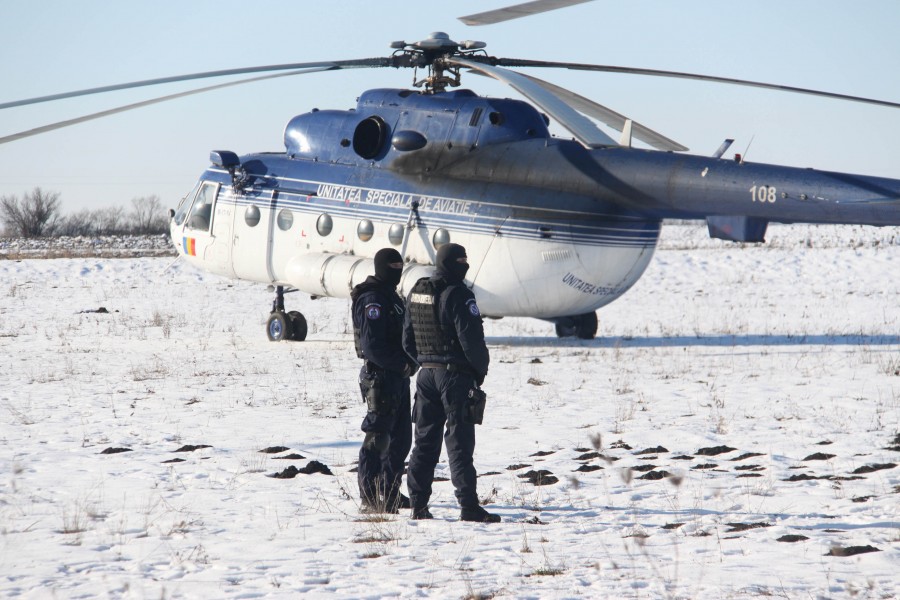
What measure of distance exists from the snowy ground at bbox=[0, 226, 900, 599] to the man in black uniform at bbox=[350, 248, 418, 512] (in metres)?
0.32

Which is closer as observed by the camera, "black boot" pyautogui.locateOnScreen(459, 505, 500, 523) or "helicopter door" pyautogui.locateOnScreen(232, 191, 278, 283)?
"black boot" pyautogui.locateOnScreen(459, 505, 500, 523)

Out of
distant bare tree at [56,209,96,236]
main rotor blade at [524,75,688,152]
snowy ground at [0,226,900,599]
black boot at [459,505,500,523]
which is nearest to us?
snowy ground at [0,226,900,599]

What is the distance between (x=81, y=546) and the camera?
608 cm

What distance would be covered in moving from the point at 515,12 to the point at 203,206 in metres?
8.32

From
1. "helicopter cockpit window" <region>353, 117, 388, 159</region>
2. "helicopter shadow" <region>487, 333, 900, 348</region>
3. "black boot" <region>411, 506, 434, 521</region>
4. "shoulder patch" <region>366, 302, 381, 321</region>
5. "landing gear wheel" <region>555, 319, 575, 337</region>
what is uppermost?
"helicopter cockpit window" <region>353, 117, 388, 159</region>

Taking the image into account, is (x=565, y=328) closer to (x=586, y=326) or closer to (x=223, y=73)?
(x=586, y=326)

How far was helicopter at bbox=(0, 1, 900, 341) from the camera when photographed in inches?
502

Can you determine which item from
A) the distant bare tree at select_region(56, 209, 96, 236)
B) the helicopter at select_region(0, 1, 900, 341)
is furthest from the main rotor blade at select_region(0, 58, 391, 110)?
the distant bare tree at select_region(56, 209, 96, 236)

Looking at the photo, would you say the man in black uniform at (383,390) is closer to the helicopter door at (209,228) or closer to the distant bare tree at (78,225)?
the helicopter door at (209,228)

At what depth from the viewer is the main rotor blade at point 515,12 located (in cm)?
1077

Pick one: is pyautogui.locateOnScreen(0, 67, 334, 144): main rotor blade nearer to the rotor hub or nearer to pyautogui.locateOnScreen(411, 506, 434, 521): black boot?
the rotor hub

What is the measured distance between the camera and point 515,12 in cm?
1150

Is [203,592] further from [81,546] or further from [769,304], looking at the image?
[769,304]

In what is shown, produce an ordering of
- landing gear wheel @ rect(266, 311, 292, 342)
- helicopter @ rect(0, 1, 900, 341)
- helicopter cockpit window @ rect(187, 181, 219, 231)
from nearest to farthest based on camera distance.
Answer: helicopter @ rect(0, 1, 900, 341) < landing gear wheel @ rect(266, 311, 292, 342) < helicopter cockpit window @ rect(187, 181, 219, 231)
